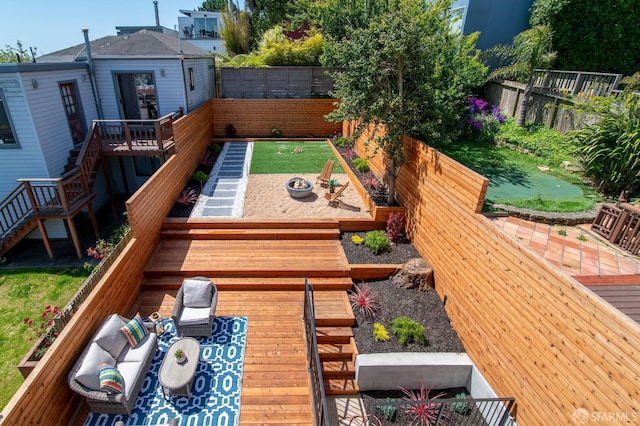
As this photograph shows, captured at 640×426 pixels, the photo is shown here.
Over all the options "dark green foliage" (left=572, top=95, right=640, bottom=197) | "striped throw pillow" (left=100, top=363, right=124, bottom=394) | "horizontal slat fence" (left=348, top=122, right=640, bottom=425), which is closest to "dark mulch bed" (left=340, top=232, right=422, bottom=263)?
"horizontal slat fence" (left=348, top=122, right=640, bottom=425)

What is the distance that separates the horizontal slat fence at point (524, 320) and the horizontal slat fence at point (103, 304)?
22.5 ft

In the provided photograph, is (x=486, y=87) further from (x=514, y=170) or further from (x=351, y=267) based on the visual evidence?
(x=351, y=267)

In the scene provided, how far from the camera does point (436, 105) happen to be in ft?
28.7

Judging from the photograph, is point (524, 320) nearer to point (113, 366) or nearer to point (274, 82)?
point (113, 366)

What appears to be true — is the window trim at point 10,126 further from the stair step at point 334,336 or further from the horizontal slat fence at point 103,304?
the stair step at point 334,336

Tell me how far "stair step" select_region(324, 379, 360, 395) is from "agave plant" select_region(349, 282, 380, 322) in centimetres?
139

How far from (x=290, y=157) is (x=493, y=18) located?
1229 centimetres

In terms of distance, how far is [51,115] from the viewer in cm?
985

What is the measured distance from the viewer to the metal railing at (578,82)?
10373 millimetres

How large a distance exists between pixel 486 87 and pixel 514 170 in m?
8.03

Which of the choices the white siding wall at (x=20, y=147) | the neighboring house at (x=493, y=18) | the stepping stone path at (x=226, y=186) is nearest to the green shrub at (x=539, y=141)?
the neighboring house at (x=493, y=18)

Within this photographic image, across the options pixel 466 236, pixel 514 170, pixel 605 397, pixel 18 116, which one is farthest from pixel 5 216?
pixel 514 170

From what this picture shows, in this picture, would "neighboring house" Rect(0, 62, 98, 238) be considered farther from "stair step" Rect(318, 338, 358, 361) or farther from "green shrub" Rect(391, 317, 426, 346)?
"green shrub" Rect(391, 317, 426, 346)

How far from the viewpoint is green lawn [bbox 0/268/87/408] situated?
6043mm
